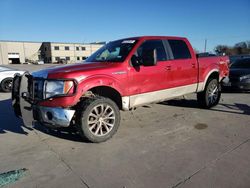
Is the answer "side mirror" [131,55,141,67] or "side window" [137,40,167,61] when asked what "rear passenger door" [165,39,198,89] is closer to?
"side window" [137,40,167,61]

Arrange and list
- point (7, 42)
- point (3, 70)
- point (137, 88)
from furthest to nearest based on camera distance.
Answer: point (7, 42)
point (3, 70)
point (137, 88)

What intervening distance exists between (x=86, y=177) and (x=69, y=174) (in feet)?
0.85

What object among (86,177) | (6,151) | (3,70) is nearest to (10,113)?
(6,151)

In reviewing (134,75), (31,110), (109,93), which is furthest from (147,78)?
(31,110)

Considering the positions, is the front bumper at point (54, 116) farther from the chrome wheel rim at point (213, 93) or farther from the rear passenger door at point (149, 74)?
the chrome wheel rim at point (213, 93)

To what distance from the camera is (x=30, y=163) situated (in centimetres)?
338

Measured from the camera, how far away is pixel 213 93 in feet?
21.5

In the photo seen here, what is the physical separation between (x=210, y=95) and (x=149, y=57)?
2.96m

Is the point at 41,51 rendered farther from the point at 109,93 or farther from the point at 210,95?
the point at 109,93

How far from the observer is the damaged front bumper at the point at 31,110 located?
3.72m

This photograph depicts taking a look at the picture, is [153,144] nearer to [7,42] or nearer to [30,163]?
[30,163]

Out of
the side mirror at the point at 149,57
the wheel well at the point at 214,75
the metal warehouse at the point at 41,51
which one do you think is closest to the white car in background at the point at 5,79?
the side mirror at the point at 149,57

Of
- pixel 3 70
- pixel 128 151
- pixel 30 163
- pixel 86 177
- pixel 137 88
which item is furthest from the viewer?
pixel 3 70

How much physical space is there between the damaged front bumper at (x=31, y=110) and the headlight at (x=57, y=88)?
0.81ft
